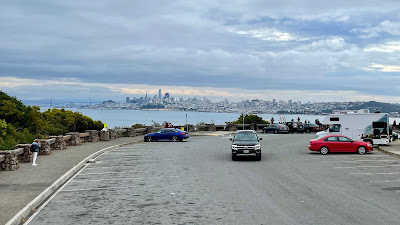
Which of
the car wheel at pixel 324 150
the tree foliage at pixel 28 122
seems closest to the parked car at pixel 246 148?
the car wheel at pixel 324 150

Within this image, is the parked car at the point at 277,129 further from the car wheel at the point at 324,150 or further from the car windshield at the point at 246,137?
the car windshield at the point at 246,137

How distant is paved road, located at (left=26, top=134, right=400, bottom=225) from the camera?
10523 millimetres

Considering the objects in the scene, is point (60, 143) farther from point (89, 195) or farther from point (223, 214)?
point (223, 214)

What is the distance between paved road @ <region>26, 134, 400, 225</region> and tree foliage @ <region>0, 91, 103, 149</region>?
34.0 ft

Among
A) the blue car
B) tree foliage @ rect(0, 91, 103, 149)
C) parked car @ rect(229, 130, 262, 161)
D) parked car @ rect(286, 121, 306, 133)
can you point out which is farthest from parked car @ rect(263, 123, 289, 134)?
parked car @ rect(229, 130, 262, 161)

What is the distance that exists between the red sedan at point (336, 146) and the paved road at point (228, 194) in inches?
236

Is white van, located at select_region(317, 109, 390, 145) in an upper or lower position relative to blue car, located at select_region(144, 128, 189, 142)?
upper

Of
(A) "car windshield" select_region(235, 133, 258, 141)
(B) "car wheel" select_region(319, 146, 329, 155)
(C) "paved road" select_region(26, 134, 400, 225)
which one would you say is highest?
(A) "car windshield" select_region(235, 133, 258, 141)

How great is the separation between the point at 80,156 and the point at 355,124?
2218 cm

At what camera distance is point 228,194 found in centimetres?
1369

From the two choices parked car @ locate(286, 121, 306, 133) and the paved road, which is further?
parked car @ locate(286, 121, 306, 133)

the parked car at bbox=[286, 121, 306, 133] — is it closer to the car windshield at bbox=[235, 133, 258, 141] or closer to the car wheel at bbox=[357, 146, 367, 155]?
the car wheel at bbox=[357, 146, 367, 155]

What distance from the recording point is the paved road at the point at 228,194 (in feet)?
34.5

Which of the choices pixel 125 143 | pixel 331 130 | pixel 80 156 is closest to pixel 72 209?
pixel 80 156
